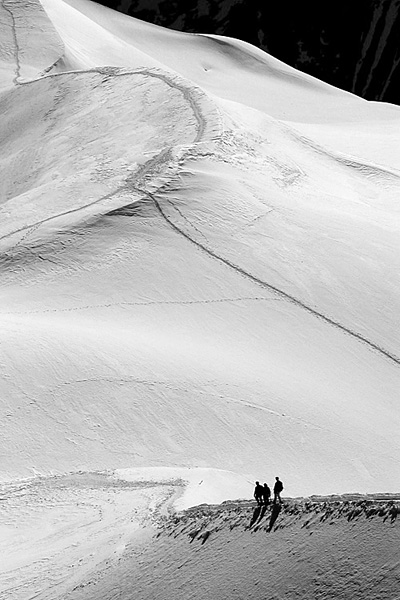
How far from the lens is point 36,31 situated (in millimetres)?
43219

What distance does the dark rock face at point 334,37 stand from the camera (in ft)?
315

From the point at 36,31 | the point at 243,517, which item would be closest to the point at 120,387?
the point at 243,517

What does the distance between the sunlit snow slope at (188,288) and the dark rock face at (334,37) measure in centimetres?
5874

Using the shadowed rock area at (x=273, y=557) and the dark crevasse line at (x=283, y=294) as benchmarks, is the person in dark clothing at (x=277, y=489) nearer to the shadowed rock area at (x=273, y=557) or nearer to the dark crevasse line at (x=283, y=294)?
the shadowed rock area at (x=273, y=557)

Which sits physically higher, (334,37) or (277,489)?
(334,37)

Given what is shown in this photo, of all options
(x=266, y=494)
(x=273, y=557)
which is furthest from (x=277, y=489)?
(x=273, y=557)

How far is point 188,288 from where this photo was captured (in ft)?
81.0

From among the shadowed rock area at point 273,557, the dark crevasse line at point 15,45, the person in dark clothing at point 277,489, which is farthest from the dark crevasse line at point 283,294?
the dark crevasse line at point 15,45

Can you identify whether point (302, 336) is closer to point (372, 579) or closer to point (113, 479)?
point (113, 479)

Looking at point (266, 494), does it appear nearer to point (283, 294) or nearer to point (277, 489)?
point (277, 489)

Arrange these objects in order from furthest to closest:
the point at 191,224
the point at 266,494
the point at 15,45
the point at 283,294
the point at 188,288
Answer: the point at 15,45 → the point at 191,224 → the point at 283,294 → the point at 188,288 → the point at 266,494

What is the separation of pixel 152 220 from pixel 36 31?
20.1m

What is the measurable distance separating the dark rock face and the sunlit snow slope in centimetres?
5874

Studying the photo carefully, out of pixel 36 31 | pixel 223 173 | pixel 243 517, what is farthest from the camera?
pixel 36 31
